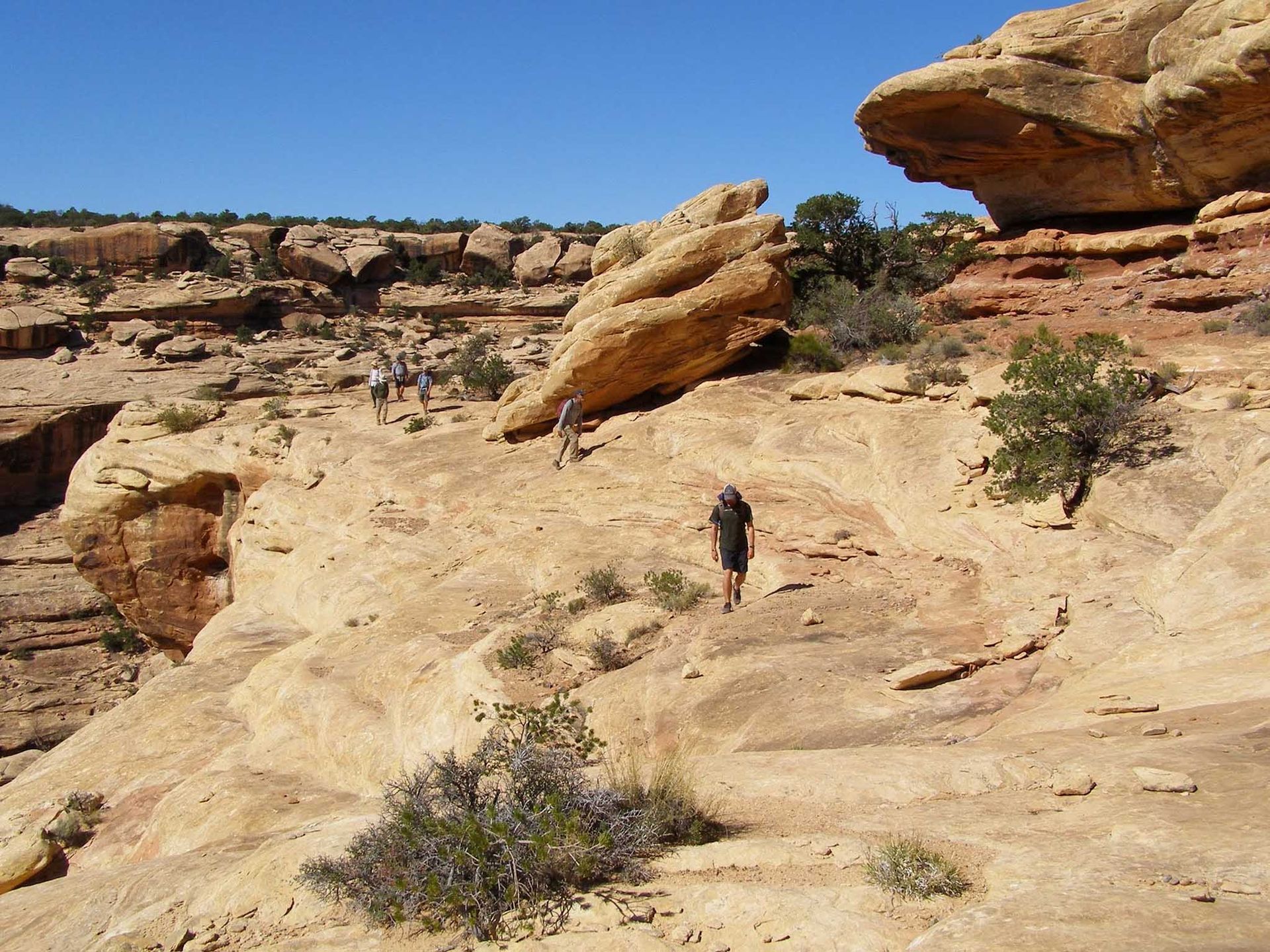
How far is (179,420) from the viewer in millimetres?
21656

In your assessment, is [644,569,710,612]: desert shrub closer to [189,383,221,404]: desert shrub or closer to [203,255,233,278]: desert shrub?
[189,383,221,404]: desert shrub

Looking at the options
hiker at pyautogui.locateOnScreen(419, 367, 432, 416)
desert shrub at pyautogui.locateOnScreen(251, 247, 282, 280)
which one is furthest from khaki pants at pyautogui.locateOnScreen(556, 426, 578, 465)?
desert shrub at pyautogui.locateOnScreen(251, 247, 282, 280)

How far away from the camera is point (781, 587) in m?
10.2

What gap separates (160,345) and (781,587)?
31720mm

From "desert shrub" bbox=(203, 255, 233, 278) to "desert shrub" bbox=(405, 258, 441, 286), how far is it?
8223 millimetres

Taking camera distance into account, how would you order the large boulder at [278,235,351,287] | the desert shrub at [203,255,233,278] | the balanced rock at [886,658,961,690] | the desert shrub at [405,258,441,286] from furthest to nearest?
the desert shrub at [405,258,441,286] < the large boulder at [278,235,351,287] < the desert shrub at [203,255,233,278] < the balanced rock at [886,658,961,690]

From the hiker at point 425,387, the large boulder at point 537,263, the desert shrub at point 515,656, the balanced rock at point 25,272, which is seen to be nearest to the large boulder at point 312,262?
the large boulder at point 537,263

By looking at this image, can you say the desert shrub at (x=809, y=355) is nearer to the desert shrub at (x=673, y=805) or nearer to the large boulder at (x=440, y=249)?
→ the desert shrub at (x=673, y=805)

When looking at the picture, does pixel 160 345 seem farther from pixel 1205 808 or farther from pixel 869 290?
pixel 1205 808

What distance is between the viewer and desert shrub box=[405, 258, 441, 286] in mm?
45938

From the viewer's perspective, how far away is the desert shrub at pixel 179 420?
21.6 meters

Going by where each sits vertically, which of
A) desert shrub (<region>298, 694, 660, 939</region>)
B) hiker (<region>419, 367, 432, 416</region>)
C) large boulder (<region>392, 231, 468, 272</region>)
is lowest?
desert shrub (<region>298, 694, 660, 939</region>)

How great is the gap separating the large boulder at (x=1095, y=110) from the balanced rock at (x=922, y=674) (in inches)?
444

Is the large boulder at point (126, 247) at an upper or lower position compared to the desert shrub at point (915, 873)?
upper
